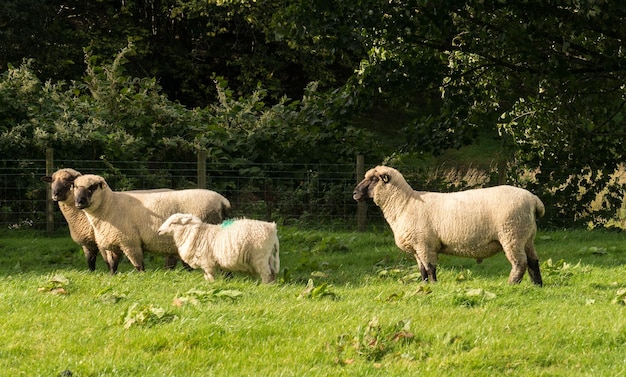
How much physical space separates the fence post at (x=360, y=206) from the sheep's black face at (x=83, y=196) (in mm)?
6807

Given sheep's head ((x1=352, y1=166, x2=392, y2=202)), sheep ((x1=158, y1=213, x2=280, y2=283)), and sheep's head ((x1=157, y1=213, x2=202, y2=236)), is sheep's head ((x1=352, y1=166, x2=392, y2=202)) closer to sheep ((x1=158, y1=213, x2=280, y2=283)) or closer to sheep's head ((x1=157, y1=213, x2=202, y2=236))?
sheep ((x1=158, y1=213, x2=280, y2=283))

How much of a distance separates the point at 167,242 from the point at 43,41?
19.3 m

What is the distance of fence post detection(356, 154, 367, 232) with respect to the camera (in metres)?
17.2

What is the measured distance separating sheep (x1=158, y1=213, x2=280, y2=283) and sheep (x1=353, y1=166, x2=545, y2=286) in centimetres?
167

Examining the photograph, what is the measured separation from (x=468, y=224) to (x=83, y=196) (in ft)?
15.2

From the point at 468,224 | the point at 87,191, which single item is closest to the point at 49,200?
the point at 87,191

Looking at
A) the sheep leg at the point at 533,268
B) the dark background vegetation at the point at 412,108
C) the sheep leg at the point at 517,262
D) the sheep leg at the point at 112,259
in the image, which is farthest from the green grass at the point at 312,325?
the dark background vegetation at the point at 412,108

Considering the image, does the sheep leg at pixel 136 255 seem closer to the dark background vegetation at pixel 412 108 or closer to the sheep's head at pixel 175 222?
the sheep's head at pixel 175 222

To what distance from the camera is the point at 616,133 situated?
16719mm

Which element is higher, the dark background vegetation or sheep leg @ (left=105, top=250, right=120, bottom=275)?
the dark background vegetation

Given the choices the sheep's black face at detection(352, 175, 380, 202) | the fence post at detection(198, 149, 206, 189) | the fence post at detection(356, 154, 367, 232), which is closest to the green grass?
the sheep's black face at detection(352, 175, 380, 202)

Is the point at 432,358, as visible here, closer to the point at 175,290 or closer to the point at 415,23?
the point at 175,290

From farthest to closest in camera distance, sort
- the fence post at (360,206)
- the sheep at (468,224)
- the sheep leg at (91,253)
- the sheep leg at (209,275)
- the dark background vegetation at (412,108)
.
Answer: the fence post at (360,206)
the dark background vegetation at (412,108)
the sheep leg at (91,253)
the sheep leg at (209,275)
the sheep at (468,224)

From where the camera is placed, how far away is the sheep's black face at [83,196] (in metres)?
11.3
